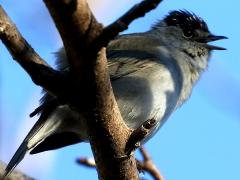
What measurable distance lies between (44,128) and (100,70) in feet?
5.46

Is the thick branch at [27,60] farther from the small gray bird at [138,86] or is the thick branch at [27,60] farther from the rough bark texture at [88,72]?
the small gray bird at [138,86]

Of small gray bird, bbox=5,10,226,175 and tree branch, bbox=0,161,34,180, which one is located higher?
tree branch, bbox=0,161,34,180

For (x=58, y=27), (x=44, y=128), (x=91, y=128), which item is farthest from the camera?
(x=44, y=128)

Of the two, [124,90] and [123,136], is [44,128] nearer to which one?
[124,90]

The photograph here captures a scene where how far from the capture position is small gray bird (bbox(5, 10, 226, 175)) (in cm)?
471

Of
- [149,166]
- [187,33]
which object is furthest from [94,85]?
[187,33]

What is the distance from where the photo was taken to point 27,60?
3.22 metres

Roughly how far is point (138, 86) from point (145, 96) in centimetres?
14

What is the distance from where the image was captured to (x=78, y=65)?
315 cm

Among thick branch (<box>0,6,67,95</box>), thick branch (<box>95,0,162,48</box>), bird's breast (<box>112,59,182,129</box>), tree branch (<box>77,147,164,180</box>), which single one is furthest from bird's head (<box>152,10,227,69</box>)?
thick branch (<box>95,0,162,48</box>)

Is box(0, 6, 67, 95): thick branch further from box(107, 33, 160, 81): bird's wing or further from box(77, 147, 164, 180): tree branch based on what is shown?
box(107, 33, 160, 81): bird's wing

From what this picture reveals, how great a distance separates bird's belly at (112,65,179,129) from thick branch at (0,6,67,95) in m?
1.81

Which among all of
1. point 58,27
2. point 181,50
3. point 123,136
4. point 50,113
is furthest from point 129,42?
point 58,27

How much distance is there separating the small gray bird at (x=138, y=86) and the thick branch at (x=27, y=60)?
1.03 meters
